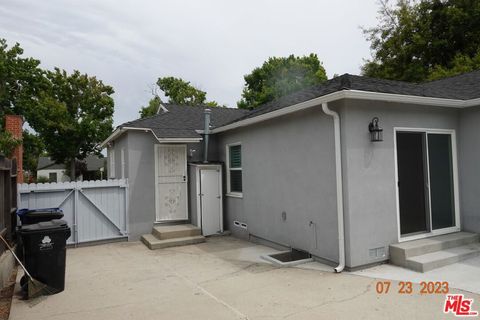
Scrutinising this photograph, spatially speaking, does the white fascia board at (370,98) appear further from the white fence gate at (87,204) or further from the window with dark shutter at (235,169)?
the white fence gate at (87,204)

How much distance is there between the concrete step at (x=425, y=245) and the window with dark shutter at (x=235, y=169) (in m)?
4.20

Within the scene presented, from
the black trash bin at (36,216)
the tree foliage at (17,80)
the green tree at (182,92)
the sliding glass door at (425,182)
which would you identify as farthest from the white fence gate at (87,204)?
the green tree at (182,92)

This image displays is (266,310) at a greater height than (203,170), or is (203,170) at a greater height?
(203,170)

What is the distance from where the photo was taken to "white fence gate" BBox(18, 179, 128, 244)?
24.3ft

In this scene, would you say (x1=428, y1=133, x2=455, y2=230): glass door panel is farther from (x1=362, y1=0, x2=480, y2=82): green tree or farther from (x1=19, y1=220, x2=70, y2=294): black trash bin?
(x1=362, y1=0, x2=480, y2=82): green tree

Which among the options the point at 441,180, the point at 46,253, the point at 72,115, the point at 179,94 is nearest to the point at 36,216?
the point at 46,253

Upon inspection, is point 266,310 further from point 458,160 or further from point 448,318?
point 458,160

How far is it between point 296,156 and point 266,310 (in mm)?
3216

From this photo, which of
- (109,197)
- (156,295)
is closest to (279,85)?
(109,197)

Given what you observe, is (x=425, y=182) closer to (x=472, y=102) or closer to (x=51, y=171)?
(x=472, y=102)

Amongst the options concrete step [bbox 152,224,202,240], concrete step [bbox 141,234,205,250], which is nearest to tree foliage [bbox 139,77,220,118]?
concrete step [bbox 152,224,202,240]

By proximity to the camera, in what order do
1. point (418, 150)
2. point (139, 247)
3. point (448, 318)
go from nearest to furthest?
point (448, 318) < point (418, 150) < point (139, 247)

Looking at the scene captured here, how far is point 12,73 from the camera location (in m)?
21.7

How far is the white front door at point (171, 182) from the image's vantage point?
28.8 ft
